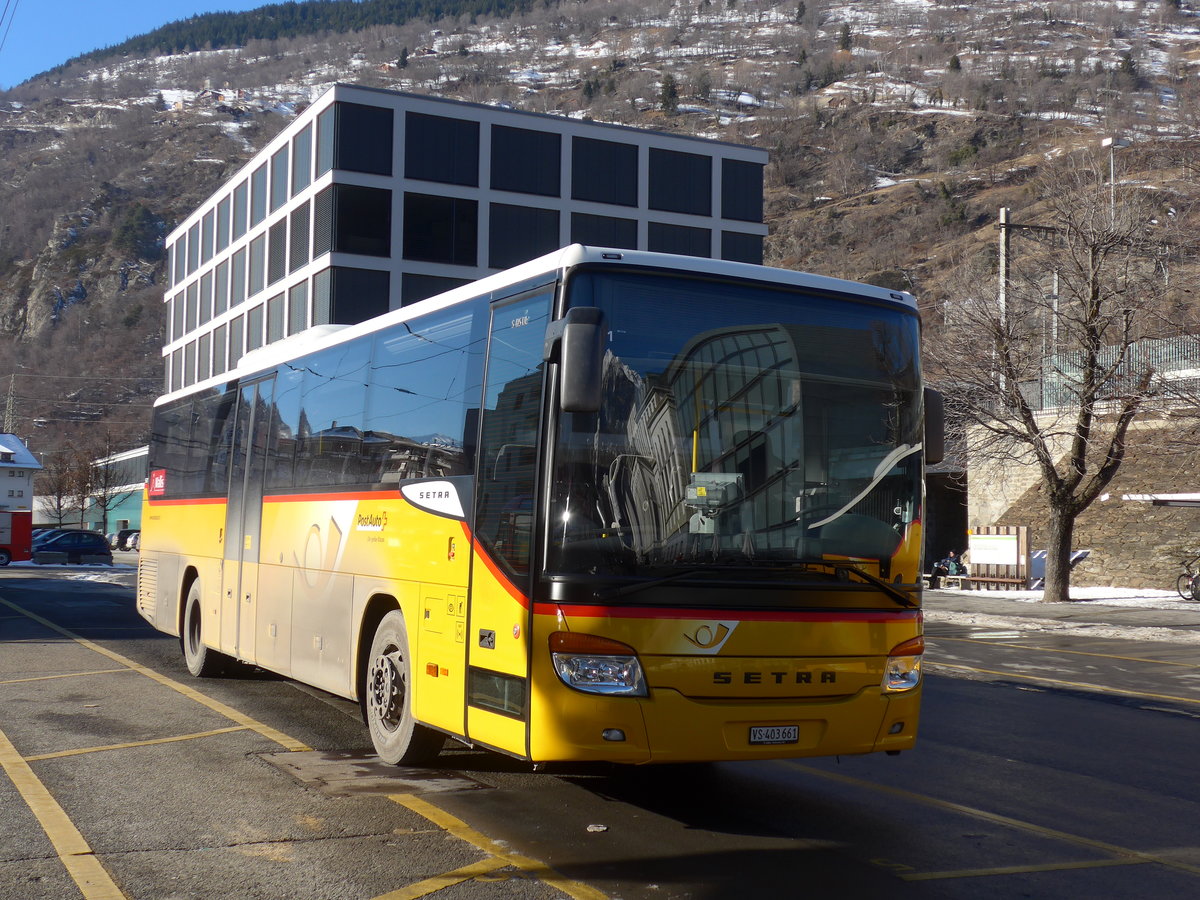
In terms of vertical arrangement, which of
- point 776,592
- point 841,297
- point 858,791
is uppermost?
point 841,297

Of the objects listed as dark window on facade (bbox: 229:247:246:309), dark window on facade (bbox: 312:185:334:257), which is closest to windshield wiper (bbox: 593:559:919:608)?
dark window on facade (bbox: 312:185:334:257)

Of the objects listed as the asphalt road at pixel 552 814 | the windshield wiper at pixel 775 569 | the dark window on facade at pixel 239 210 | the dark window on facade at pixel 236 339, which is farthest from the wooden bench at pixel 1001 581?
the dark window on facade at pixel 239 210

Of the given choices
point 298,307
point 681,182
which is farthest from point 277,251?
point 681,182

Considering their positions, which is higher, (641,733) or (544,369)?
(544,369)

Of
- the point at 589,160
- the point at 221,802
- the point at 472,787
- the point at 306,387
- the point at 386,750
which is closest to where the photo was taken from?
the point at 221,802

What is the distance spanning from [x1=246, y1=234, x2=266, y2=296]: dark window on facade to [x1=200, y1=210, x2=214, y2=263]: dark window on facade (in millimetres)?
9157

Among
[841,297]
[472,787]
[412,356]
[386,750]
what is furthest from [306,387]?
[841,297]

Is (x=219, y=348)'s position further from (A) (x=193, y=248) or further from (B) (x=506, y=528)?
(B) (x=506, y=528)

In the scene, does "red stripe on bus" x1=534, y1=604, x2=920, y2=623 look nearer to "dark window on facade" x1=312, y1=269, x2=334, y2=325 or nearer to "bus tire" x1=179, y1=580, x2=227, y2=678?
"bus tire" x1=179, y1=580, x2=227, y2=678

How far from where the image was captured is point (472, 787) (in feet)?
25.3

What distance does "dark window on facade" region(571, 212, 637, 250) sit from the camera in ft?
205

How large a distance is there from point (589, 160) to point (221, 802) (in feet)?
191

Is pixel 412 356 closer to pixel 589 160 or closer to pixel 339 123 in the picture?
pixel 339 123

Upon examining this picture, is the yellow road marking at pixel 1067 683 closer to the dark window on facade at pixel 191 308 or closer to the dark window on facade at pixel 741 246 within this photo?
the dark window on facade at pixel 741 246
